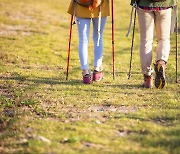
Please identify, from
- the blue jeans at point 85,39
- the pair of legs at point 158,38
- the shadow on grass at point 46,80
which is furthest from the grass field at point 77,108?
the blue jeans at point 85,39

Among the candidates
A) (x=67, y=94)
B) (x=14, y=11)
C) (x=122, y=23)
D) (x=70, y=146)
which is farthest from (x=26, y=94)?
(x=14, y=11)

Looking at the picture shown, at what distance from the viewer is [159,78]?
657 cm

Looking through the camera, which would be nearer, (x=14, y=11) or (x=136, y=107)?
(x=136, y=107)

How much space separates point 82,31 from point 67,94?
1042 mm

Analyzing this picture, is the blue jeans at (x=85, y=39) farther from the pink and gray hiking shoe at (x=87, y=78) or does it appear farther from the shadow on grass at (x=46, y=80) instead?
the shadow on grass at (x=46, y=80)

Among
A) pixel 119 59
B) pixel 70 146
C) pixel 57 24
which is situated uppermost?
pixel 57 24

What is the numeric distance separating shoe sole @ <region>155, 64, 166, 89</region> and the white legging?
0.18m

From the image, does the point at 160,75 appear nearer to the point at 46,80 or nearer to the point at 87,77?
the point at 87,77

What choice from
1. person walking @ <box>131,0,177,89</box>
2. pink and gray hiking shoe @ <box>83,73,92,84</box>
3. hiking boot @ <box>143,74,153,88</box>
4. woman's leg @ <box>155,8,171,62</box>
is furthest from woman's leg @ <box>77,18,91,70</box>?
woman's leg @ <box>155,8,171,62</box>

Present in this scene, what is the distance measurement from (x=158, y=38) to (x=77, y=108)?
68.4 inches

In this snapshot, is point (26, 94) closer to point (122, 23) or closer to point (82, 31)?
point (82, 31)

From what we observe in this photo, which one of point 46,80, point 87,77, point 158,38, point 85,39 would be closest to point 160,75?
point 158,38

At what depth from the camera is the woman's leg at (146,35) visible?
6461 mm

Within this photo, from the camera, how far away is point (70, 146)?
4293 mm
